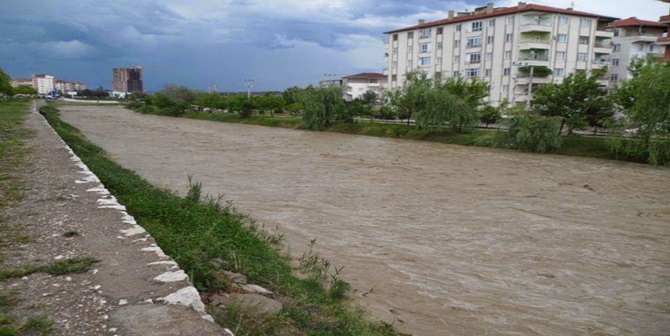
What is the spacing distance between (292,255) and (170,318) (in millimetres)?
5205

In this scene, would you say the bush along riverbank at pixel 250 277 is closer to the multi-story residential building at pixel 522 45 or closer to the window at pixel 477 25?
the multi-story residential building at pixel 522 45

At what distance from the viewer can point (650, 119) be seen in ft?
80.1

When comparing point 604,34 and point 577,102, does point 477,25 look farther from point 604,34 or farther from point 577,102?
point 577,102

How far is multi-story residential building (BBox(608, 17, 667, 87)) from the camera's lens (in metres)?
55.5

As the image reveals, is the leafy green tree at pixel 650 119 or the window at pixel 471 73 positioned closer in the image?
the leafy green tree at pixel 650 119

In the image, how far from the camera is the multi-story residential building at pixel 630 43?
55.5 meters

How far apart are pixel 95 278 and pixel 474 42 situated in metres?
56.8

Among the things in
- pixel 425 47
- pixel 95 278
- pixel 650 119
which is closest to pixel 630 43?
pixel 425 47

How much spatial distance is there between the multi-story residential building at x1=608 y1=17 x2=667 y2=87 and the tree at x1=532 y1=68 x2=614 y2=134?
2749 cm

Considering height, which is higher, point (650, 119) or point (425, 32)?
point (425, 32)

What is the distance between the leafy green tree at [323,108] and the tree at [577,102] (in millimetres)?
18685

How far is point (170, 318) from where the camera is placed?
10.2ft

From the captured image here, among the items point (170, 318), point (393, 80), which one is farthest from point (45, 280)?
point (393, 80)

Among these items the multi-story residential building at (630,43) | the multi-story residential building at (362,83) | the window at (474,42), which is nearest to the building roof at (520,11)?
the window at (474,42)
